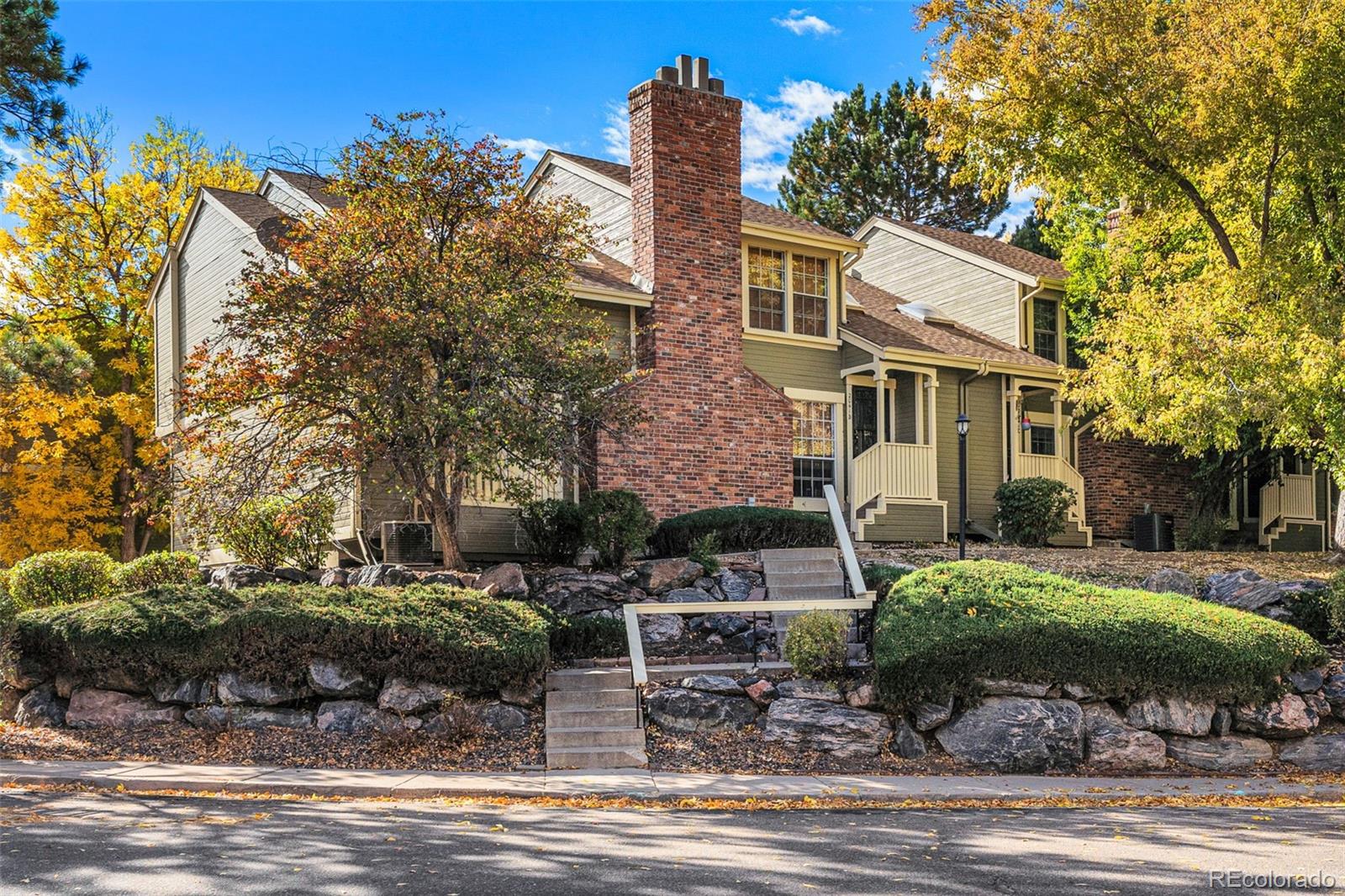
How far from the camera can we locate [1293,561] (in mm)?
21000

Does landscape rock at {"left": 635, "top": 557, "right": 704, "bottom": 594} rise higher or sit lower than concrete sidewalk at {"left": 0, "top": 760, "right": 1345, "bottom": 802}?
higher

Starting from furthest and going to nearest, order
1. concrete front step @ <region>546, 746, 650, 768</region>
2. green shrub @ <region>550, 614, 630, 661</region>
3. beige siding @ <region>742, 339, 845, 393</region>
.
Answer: beige siding @ <region>742, 339, 845, 393</region> < green shrub @ <region>550, 614, 630, 661</region> < concrete front step @ <region>546, 746, 650, 768</region>

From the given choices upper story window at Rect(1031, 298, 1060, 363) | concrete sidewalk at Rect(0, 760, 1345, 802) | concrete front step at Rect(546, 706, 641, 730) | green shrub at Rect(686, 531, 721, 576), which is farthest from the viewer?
upper story window at Rect(1031, 298, 1060, 363)

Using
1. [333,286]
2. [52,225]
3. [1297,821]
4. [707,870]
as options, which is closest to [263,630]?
[333,286]

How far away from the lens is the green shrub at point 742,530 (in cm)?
1697

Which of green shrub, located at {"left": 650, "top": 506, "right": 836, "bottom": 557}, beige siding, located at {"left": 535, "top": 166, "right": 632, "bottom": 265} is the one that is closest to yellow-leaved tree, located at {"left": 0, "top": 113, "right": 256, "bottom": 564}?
beige siding, located at {"left": 535, "top": 166, "right": 632, "bottom": 265}

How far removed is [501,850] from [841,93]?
1544 inches

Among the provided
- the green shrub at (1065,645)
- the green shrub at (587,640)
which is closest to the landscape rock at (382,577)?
the green shrub at (587,640)

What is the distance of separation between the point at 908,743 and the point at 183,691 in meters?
7.00

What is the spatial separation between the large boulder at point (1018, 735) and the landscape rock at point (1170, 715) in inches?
25.0

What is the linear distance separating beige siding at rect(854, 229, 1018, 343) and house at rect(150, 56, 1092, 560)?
0.08 metres

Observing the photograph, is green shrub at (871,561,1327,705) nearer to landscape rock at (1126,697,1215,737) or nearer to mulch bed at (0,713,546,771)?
landscape rock at (1126,697,1215,737)

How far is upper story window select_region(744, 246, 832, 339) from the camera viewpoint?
21906 mm

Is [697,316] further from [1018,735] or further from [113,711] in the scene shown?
[113,711]
